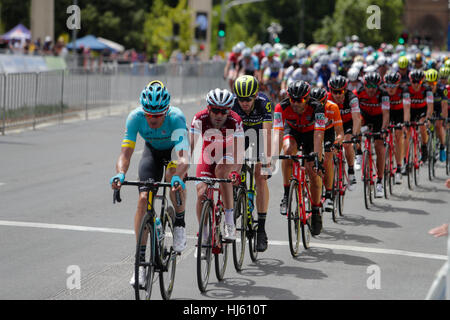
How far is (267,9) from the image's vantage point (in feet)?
323

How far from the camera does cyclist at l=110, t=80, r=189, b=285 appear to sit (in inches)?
271

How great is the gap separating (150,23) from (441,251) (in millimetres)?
65577

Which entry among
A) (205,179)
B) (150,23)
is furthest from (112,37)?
(205,179)

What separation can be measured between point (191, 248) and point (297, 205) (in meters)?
1.25

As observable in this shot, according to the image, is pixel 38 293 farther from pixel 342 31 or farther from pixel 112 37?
pixel 342 31

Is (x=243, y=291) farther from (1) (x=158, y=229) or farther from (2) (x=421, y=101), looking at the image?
(2) (x=421, y=101)

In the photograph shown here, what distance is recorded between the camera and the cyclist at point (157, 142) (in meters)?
6.87

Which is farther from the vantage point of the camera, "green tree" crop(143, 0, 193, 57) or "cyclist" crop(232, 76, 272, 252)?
"green tree" crop(143, 0, 193, 57)

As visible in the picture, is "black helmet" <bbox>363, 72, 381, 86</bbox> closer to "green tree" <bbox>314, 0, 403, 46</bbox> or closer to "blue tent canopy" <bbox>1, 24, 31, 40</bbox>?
"blue tent canopy" <bbox>1, 24, 31, 40</bbox>

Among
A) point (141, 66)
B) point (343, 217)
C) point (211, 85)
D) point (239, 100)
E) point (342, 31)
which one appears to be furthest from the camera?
point (342, 31)

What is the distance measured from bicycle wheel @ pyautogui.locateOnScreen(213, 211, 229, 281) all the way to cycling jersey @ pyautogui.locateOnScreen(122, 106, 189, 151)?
820 mm

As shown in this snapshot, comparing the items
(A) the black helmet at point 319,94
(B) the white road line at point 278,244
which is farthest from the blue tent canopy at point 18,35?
(A) the black helmet at point 319,94

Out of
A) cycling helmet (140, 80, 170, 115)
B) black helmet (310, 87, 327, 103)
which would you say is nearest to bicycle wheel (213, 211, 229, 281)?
cycling helmet (140, 80, 170, 115)
